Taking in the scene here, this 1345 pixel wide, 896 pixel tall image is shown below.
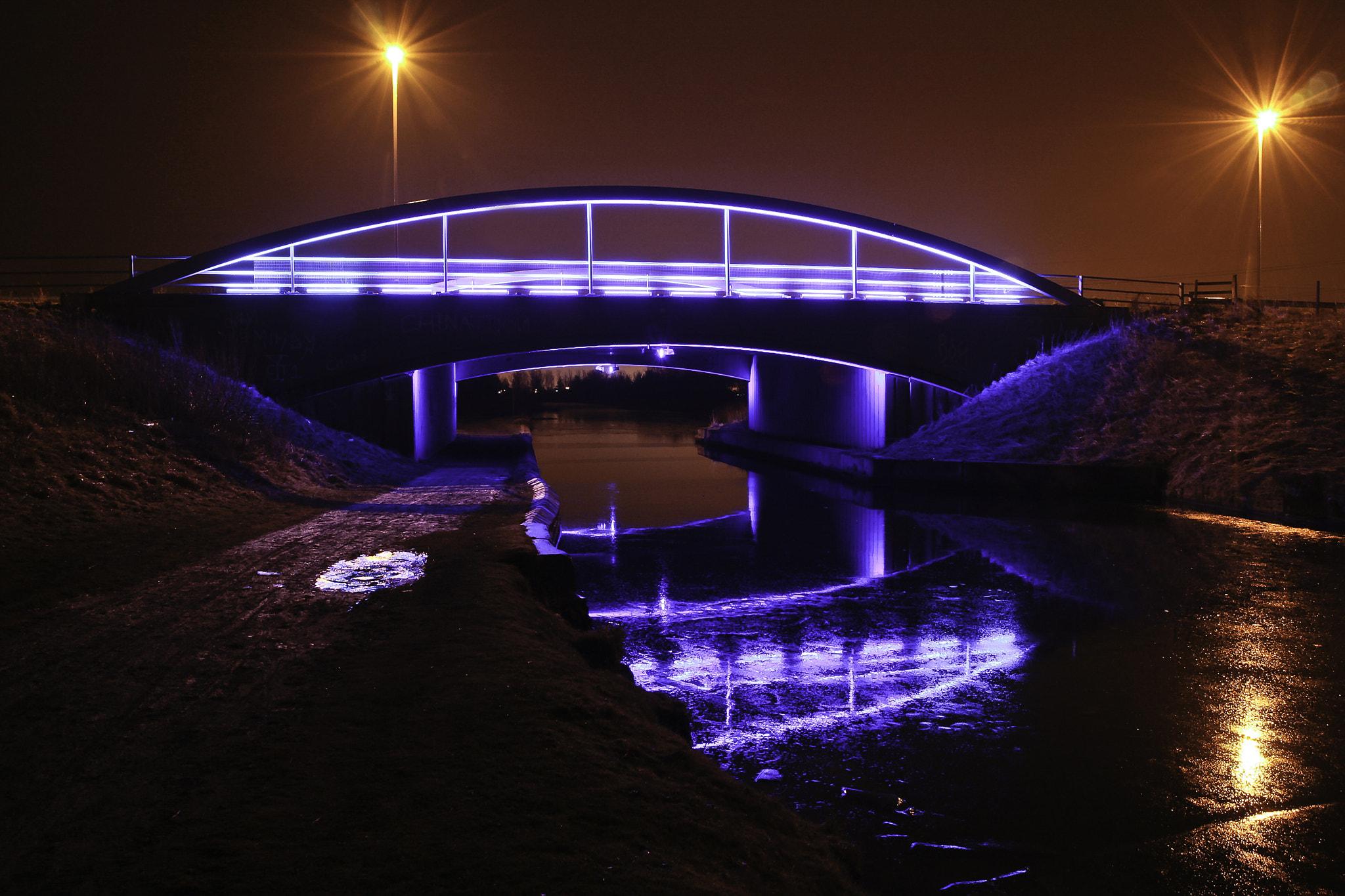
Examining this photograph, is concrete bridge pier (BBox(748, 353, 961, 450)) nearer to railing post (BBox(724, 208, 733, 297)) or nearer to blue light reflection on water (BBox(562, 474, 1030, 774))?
railing post (BBox(724, 208, 733, 297))

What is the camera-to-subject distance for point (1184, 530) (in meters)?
14.4

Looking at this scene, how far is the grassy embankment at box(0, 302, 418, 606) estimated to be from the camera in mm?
8719

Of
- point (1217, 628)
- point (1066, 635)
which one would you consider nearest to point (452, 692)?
point (1066, 635)

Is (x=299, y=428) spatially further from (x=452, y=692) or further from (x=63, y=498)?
(x=452, y=692)

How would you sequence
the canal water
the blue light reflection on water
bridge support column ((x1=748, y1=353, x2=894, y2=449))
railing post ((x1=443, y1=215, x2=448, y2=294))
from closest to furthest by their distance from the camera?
the canal water
the blue light reflection on water
railing post ((x1=443, y1=215, x2=448, y2=294))
bridge support column ((x1=748, y1=353, x2=894, y2=449))

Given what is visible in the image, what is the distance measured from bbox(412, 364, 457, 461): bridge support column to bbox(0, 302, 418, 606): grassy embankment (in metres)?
7.31

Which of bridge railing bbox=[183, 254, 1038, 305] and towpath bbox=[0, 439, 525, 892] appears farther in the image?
bridge railing bbox=[183, 254, 1038, 305]

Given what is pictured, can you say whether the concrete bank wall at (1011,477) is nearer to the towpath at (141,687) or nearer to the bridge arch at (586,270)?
the bridge arch at (586,270)

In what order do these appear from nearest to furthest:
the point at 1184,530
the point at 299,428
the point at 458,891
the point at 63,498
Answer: the point at 458,891 → the point at 63,498 → the point at 1184,530 → the point at 299,428

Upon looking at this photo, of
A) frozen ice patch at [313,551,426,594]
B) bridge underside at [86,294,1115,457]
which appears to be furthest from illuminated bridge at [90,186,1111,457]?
frozen ice patch at [313,551,426,594]

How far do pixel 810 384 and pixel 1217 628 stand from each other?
1085 inches

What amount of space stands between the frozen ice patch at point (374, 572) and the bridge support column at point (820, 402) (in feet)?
76.1

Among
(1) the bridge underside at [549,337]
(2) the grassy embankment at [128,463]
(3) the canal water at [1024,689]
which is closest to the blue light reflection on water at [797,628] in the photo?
(3) the canal water at [1024,689]

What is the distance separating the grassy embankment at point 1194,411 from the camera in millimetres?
17312
